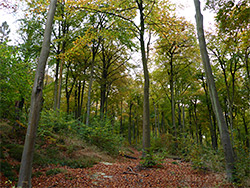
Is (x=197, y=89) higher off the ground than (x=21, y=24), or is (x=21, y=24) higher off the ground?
(x=21, y=24)

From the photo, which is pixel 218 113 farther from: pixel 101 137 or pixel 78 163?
pixel 101 137

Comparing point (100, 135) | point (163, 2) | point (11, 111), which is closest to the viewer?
point (11, 111)

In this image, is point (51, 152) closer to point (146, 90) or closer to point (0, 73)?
point (0, 73)

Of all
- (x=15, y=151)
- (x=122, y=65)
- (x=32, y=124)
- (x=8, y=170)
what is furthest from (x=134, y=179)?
(x=122, y=65)

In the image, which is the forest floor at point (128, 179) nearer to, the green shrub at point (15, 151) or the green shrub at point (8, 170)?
the green shrub at point (8, 170)

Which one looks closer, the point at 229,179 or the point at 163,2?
the point at 229,179

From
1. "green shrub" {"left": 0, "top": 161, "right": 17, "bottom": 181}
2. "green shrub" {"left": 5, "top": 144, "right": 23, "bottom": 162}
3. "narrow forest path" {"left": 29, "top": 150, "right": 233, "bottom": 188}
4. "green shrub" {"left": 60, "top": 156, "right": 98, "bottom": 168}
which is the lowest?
"narrow forest path" {"left": 29, "top": 150, "right": 233, "bottom": 188}

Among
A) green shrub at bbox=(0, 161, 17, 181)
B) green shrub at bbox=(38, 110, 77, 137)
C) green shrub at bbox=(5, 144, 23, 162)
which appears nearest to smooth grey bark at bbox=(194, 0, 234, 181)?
green shrub at bbox=(0, 161, 17, 181)

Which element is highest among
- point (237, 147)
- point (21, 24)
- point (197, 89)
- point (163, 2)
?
point (21, 24)

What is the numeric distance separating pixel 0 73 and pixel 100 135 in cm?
657

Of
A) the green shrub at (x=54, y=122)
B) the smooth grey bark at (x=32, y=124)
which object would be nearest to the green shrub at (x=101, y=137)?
the green shrub at (x=54, y=122)

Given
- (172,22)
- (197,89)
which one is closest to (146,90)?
(172,22)

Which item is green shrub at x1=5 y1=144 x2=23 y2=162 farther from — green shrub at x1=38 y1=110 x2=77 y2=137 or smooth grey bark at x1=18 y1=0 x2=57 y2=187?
smooth grey bark at x1=18 y1=0 x2=57 y2=187

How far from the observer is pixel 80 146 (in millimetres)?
8914
